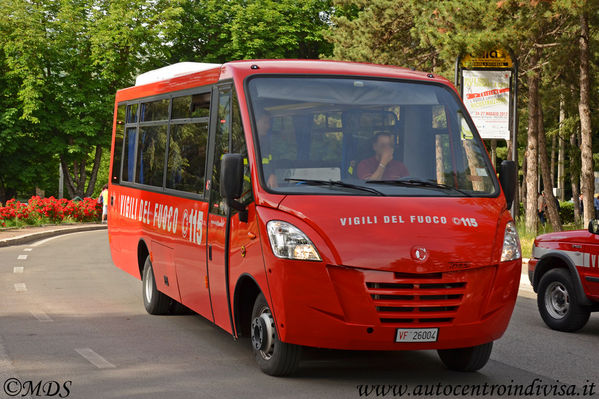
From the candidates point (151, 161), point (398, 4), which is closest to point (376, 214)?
point (151, 161)

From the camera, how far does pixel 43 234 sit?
30359mm

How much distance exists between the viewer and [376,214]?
7.29 m

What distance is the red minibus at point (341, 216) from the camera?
23.1 ft

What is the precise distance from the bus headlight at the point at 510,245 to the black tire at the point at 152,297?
4.83 meters

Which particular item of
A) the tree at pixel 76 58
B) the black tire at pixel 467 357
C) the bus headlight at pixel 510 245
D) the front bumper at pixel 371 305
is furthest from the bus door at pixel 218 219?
the tree at pixel 76 58

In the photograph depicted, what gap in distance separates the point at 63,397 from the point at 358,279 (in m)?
2.26

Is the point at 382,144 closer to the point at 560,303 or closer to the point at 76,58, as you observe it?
the point at 560,303

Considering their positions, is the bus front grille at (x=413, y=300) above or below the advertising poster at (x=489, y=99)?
below

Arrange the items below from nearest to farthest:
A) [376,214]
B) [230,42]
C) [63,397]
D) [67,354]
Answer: [63,397], [376,214], [67,354], [230,42]

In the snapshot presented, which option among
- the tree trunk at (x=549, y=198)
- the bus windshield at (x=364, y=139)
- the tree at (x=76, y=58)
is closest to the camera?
the bus windshield at (x=364, y=139)

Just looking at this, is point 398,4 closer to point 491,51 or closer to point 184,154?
point 491,51

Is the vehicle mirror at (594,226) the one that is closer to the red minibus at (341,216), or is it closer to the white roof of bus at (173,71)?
the red minibus at (341,216)

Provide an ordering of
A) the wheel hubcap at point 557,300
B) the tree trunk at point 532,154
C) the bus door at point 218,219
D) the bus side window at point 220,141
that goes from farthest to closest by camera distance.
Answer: the tree trunk at point 532,154, the wheel hubcap at point 557,300, the bus side window at point 220,141, the bus door at point 218,219

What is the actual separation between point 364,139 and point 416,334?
187 cm
